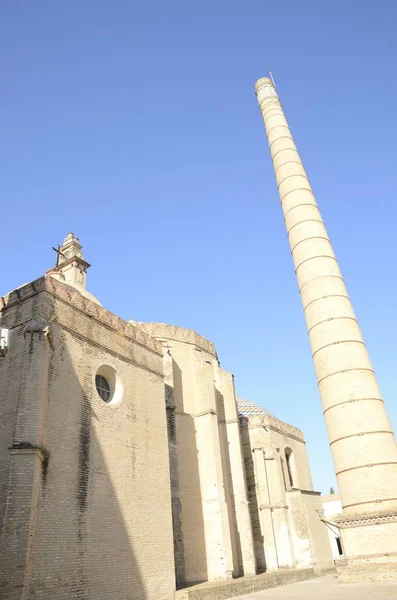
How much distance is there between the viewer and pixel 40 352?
10633 millimetres

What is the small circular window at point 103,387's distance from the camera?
12797mm

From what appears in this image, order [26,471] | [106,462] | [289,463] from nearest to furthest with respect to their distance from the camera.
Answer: [26,471] < [106,462] < [289,463]

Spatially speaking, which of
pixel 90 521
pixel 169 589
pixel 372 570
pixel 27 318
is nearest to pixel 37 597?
pixel 90 521

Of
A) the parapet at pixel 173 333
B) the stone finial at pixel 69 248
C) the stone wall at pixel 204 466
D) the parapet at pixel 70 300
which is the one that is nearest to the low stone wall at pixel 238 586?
the stone wall at pixel 204 466

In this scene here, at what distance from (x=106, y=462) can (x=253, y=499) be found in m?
11.7

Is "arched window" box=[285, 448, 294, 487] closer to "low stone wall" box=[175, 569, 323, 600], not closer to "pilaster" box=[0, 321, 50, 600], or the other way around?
"low stone wall" box=[175, 569, 323, 600]

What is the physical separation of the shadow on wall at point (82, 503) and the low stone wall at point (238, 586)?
3.79ft

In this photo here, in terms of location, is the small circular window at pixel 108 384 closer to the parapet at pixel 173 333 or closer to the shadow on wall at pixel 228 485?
the parapet at pixel 173 333

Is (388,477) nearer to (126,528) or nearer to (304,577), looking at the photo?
(126,528)

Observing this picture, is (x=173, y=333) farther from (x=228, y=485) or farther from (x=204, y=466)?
(x=228, y=485)

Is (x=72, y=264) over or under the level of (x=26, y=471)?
over

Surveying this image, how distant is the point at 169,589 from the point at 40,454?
5.56m

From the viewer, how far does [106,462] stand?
11734mm

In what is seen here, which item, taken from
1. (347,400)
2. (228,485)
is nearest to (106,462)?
(347,400)
